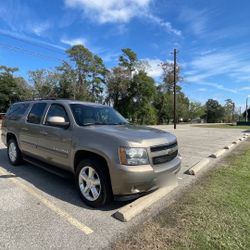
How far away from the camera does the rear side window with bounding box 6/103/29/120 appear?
683 centimetres

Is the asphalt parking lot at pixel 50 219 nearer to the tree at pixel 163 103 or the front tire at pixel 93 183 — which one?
the front tire at pixel 93 183

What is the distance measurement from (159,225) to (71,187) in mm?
2241

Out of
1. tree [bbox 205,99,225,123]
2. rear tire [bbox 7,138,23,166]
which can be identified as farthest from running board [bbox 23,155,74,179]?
tree [bbox 205,99,225,123]

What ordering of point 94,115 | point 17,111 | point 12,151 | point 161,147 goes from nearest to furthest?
point 161,147 < point 94,115 < point 12,151 < point 17,111

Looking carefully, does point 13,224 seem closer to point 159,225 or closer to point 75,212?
point 75,212

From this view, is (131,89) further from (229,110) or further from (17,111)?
(229,110)

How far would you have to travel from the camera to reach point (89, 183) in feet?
14.2

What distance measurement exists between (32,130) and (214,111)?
113 metres

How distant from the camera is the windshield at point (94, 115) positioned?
195 inches

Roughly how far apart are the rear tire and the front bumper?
12.5ft

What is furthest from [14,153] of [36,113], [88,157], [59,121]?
[88,157]

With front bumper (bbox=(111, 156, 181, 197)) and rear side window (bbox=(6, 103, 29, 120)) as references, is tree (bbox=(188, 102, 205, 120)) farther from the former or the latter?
front bumper (bbox=(111, 156, 181, 197))

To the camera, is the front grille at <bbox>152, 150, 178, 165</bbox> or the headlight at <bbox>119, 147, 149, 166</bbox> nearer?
the headlight at <bbox>119, 147, 149, 166</bbox>

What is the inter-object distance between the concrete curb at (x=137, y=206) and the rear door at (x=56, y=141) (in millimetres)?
1404
